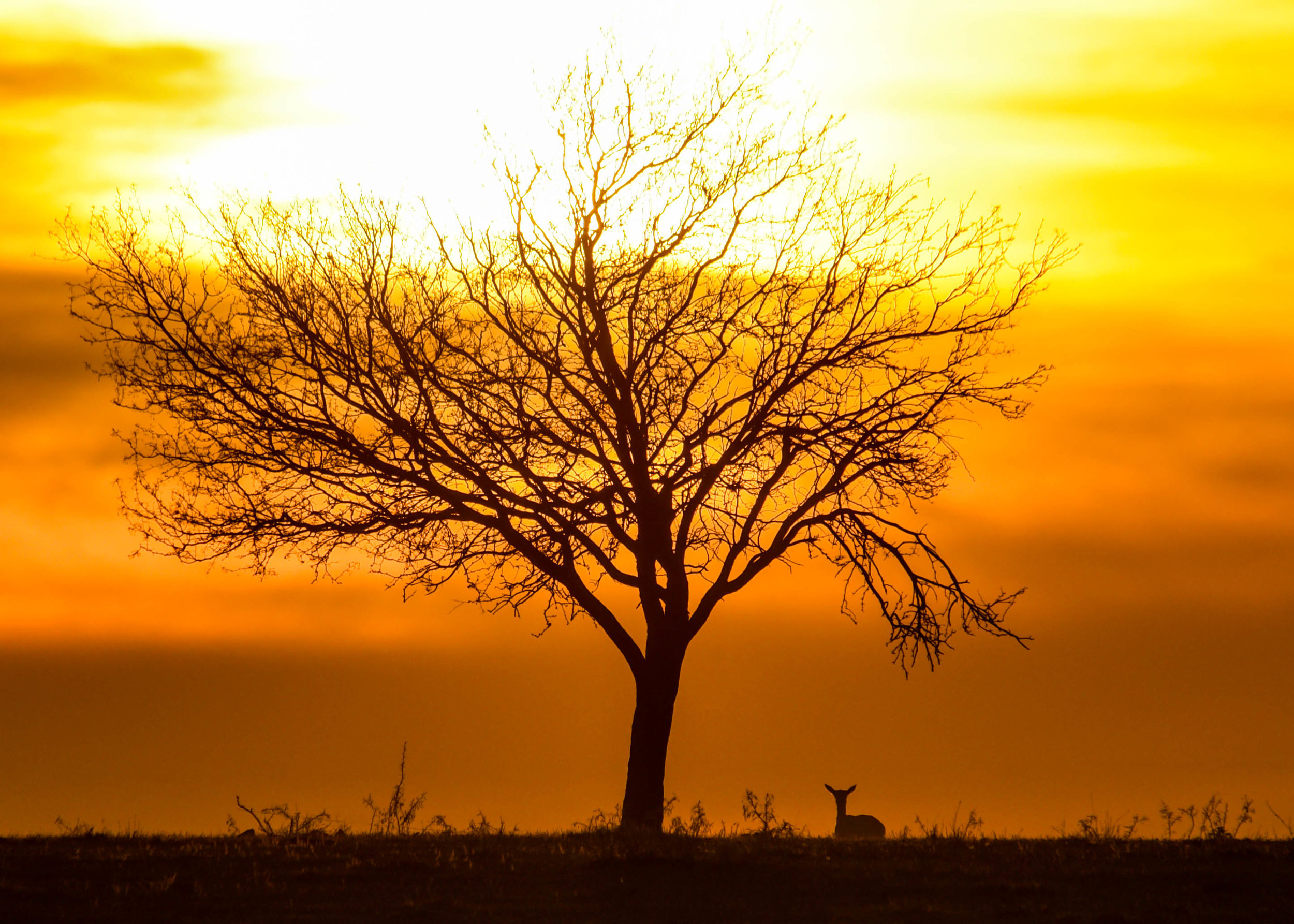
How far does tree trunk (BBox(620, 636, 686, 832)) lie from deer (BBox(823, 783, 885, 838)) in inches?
202

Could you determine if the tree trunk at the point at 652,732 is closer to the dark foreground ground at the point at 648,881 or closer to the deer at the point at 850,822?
the dark foreground ground at the point at 648,881

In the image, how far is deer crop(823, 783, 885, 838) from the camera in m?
20.2

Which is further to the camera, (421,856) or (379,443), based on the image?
(379,443)

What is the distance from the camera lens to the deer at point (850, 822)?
2025 centimetres

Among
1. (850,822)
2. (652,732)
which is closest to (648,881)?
(652,732)

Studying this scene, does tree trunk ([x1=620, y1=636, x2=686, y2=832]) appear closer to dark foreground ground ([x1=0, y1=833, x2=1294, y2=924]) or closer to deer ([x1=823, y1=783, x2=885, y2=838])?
dark foreground ground ([x1=0, y1=833, x2=1294, y2=924])

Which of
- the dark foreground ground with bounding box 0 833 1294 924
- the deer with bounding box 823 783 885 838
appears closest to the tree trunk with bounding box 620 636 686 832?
the dark foreground ground with bounding box 0 833 1294 924

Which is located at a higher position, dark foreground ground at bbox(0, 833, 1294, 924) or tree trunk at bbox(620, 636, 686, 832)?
tree trunk at bbox(620, 636, 686, 832)

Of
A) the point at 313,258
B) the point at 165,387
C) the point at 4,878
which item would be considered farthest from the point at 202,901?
the point at 313,258

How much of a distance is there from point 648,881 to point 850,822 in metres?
9.09

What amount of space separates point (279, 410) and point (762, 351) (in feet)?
20.5

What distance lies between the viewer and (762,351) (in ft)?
55.2

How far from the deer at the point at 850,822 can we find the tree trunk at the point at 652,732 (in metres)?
5.12

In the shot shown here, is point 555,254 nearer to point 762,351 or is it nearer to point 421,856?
point 762,351
